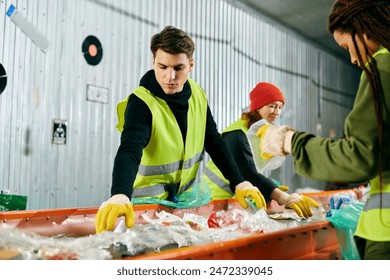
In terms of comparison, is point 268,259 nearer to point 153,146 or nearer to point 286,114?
point 153,146

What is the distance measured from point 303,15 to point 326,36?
992mm

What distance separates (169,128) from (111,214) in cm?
69

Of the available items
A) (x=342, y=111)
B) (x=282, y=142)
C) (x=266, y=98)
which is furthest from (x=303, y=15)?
(x=282, y=142)

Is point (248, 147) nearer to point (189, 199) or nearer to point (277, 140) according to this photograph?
point (189, 199)

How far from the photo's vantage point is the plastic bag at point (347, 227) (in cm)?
131

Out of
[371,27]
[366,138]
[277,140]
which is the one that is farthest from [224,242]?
[371,27]

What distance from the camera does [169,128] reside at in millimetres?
1869

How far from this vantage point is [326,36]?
6.72 metres

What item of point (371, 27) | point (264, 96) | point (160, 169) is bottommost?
point (160, 169)

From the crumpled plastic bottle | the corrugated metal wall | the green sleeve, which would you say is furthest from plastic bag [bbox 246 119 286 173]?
the corrugated metal wall

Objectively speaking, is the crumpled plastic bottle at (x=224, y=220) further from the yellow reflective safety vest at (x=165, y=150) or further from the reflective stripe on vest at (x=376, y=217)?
the reflective stripe on vest at (x=376, y=217)

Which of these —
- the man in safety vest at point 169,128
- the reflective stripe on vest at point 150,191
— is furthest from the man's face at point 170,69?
the reflective stripe on vest at point 150,191

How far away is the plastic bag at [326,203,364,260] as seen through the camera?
51.7 inches

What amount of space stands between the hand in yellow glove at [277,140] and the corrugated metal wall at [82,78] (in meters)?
2.46
